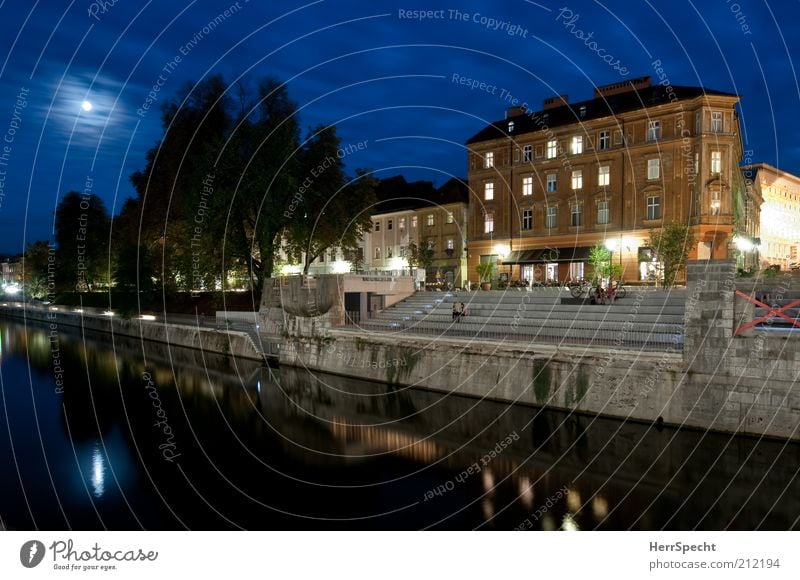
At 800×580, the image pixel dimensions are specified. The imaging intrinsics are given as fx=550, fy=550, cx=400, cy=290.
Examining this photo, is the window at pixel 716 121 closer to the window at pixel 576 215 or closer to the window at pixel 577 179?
the window at pixel 577 179

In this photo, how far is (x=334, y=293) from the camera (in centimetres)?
3356

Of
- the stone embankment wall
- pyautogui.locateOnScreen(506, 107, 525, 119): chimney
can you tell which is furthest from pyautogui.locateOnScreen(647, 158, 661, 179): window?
the stone embankment wall

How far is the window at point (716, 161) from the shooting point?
43.2 meters

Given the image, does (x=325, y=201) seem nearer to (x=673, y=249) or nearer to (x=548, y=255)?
(x=548, y=255)

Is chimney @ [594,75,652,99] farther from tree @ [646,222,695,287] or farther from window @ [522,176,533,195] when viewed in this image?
tree @ [646,222,695,287]

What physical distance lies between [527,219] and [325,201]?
2014cm

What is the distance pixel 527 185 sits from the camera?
5328 cm

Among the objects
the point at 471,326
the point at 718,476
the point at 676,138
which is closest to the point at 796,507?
the point at 718,476

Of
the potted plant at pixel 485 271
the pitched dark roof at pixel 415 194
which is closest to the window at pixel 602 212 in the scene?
the potted plant at pixel 485 271

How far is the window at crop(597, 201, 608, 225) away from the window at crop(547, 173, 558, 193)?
4480 mm

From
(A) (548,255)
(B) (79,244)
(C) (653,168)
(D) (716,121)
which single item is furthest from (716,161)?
(B) (79,244)

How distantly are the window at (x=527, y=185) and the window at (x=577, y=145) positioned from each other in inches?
186

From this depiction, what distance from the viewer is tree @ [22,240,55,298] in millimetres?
96969

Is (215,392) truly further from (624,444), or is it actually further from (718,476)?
(718,476)
